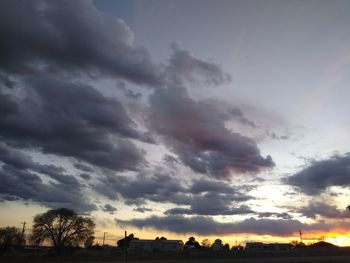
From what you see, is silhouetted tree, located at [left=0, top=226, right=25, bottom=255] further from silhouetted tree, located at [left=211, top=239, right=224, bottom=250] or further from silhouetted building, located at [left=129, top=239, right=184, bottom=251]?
Answer: silhouetted tree, located at [left=211, top=239, right=224, bottom=250]

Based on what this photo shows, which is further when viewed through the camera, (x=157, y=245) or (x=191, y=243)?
(x=191, y=243)

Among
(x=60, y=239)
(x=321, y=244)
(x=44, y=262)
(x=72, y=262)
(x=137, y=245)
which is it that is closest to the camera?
(x=44, y=262)

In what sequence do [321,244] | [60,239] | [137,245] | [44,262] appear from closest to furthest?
[44,262]
[60,239]
[137,245]
[321,244]

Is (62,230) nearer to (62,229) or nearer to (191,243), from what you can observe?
(62,229)

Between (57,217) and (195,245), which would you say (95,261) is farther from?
(195,245)

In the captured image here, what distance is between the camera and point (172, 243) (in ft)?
535

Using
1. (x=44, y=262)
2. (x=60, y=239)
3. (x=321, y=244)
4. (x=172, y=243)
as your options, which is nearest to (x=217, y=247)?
(x=172, y=243)

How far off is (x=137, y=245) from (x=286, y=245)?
67.5 meters

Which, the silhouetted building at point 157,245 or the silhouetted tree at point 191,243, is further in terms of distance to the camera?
the silhouetted tree at point 191,243

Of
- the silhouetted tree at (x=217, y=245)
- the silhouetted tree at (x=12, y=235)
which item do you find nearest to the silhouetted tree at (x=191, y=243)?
the silhouetted tree at (x=217, y=245)

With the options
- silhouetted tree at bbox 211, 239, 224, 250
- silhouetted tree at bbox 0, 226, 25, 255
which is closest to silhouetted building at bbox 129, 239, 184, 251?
silhouetted tree at bbox 211, 239, 224, 250

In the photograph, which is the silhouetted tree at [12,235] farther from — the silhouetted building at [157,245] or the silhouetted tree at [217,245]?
the silhouetted tree at [217,245]

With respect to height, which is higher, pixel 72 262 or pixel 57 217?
pixel 57 217

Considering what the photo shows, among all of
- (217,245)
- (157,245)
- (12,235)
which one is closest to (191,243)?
(217,245)
